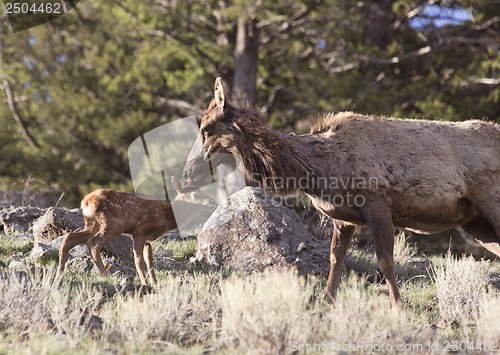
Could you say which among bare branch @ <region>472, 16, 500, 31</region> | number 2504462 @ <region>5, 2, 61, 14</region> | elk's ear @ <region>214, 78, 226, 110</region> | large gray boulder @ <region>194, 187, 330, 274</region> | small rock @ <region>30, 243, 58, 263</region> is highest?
number 2504462 @ <region>5, 2, 61, 14</region>

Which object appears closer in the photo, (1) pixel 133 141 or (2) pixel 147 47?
(2) pixel 147 47

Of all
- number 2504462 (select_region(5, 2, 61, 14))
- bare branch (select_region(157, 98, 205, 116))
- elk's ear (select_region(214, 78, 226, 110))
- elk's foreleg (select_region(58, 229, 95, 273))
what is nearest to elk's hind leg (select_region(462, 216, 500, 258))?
elk's ear (select_region(214, 78, 226, 110))

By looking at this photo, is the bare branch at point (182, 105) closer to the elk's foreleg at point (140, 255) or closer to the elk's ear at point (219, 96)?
the elk's foreleg at point (140, 255)

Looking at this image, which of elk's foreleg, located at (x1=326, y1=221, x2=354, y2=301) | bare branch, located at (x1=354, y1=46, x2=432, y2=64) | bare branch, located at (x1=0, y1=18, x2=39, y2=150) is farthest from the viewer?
bare branch, located at (x1=0, y1=18, x2=39, y2=150)

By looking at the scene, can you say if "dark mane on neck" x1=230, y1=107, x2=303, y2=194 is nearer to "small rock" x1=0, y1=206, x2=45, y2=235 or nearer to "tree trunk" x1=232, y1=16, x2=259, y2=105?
"small rock" x1=0, y1=206, x2=45, y2=235

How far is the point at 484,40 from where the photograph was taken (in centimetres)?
2069

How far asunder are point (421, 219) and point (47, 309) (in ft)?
13.0

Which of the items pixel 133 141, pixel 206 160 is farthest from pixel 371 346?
pixel 133 141

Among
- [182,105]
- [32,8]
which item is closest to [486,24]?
[182,105]

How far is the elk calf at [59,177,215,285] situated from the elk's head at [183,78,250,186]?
5.38ft

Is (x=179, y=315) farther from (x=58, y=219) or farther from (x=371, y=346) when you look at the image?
(x=58, y=219)

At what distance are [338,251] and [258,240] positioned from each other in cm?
156

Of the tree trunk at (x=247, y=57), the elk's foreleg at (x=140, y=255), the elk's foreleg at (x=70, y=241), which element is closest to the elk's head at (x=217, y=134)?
the elk's foreleg at (x=140, y=255)

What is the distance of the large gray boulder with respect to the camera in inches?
387
